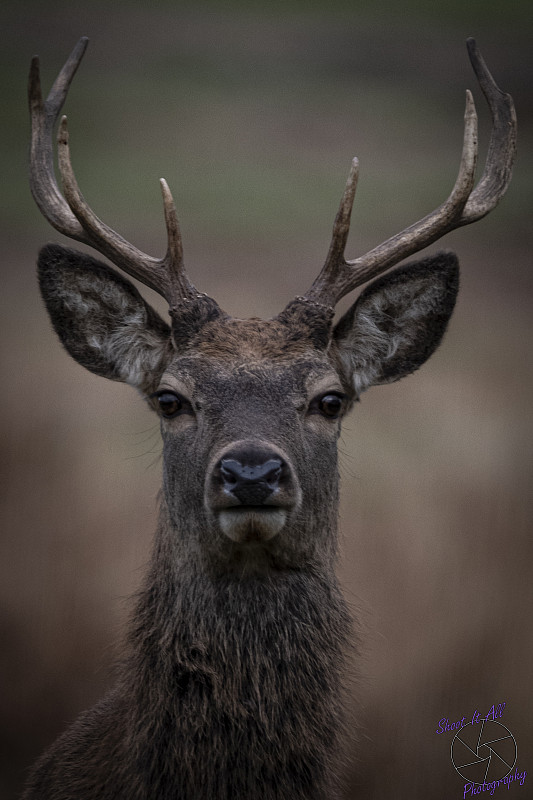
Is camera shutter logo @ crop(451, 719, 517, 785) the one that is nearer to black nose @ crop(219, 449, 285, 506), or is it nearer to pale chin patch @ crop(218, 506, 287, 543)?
pale chin patch @ crop(218, 506, 287, 543)

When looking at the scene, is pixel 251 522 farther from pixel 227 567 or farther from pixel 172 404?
pixel 172 404

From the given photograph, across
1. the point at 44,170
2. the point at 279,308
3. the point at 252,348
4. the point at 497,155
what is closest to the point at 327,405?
the point at 252,348

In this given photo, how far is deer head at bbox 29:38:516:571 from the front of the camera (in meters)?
2.15

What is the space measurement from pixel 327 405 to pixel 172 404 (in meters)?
0.49

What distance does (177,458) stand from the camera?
2402 millimetres

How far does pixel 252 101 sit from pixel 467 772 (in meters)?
5.79

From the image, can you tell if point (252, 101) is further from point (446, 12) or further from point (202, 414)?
point (202, 414)

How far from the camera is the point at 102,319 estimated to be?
267cm

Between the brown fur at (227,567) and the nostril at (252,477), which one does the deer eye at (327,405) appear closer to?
the brown fur at (227,567)

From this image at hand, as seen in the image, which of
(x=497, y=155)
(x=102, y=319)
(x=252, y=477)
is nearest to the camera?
(x=252, y=477)

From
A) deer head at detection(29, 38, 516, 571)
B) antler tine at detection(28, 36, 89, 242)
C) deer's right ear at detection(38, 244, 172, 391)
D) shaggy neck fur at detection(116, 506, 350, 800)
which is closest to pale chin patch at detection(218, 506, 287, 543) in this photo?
deer head at detection(29, 38, 516, 571)

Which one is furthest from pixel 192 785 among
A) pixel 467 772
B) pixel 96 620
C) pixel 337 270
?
pixel 96 620

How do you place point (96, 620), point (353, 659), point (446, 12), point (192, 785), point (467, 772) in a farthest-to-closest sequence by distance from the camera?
point (446, 12) < point (96, 620) < point (467, 772) < point (353, 659) < point (192, 785)

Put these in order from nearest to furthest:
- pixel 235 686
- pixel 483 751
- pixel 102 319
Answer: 1. pixel 235 686
2. pixel 102 319
3. pixel 483 751
